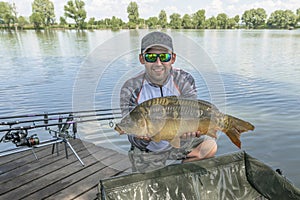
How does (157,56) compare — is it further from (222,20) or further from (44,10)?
(44,10)

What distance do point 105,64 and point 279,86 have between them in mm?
8879

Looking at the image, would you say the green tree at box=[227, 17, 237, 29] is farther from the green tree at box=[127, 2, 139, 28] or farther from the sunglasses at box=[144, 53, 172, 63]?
the sunglasses at box=[144, 53, 172, 63]

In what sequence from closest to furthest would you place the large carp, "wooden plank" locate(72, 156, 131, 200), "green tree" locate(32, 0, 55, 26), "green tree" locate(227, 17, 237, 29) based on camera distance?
the large carp → "wooden plank" locate(72, 156, 131, 200) → "green tree" locate(227, 17, 237, 29) → "green tree" locate(32, 0, 55, 26)

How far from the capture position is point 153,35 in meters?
2.04

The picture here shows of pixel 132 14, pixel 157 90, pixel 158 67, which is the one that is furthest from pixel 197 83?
pixel 132 14

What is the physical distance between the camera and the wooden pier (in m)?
2.71

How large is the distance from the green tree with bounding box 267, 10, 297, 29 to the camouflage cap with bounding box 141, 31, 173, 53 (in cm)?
7386

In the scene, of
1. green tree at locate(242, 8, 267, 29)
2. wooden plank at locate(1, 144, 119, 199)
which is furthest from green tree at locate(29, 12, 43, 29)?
wooden plank at locate(1, 144, 119, 199)

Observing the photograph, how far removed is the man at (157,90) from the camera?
6.63 feet

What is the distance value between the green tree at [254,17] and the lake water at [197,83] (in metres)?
65.4

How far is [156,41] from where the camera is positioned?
201cm

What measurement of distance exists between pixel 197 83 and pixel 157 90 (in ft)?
2.50

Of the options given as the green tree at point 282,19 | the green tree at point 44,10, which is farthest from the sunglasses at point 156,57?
the green tree at point 282,19

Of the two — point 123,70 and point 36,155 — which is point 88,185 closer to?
point 36,155
